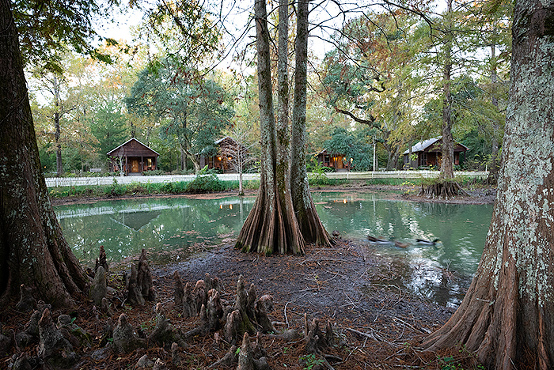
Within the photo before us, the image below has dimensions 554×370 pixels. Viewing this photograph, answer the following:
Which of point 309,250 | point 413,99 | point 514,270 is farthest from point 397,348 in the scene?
point 413,99

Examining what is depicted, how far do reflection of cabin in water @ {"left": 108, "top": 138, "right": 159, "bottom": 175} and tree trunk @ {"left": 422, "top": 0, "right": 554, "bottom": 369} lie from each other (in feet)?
116

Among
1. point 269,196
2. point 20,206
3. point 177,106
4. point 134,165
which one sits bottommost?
point 269,196

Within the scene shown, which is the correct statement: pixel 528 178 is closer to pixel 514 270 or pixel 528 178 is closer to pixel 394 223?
pixel 514 270

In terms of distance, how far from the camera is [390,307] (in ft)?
12.8

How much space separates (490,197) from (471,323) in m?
17.2

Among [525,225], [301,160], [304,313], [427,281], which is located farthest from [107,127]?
[525,225]

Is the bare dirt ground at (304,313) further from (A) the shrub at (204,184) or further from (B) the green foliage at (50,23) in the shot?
(A) the shrub at (204,184)

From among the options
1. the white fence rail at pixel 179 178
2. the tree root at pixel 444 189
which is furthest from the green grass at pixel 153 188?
the tree root at pixel 444 189

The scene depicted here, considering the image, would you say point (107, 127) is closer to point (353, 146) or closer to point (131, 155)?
point (131, 155)

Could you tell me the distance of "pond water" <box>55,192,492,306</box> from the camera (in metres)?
→ 5.41

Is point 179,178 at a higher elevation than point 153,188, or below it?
higher

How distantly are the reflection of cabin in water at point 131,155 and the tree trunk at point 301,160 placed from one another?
3050cm

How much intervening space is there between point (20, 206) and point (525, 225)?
476cm

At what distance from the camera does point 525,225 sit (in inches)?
86.1
